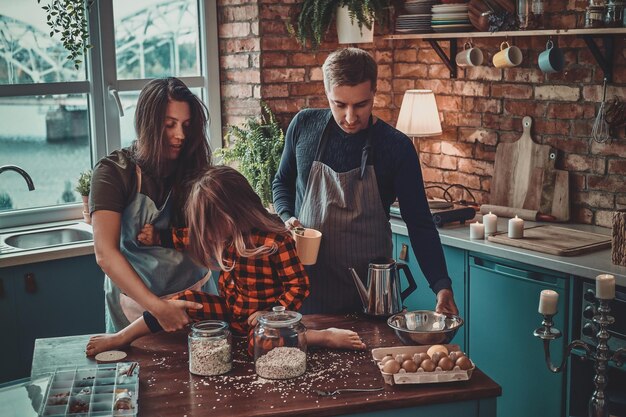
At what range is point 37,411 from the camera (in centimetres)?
184

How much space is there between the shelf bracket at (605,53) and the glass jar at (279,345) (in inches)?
83.6

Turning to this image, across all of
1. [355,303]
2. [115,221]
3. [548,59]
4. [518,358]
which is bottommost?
[518,358]

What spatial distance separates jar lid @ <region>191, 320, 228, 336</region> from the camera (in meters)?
2.09

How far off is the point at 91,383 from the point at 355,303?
1.01 metres

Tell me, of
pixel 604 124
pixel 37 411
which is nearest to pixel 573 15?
pixel 604 124

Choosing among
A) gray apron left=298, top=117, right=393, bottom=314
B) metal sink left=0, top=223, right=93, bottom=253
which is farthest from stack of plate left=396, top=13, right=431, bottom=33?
metal sink left=0, top=223, right=93, bottom=253

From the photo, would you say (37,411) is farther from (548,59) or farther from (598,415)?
(548,59)

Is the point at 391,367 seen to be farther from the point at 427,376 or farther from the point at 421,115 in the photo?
the point at 421,115

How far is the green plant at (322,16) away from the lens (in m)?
4.16

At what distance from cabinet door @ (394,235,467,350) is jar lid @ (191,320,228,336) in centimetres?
179

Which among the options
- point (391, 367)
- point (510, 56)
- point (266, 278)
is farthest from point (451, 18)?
point (391, 367)

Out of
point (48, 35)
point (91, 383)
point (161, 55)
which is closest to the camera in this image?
point (91, 383)

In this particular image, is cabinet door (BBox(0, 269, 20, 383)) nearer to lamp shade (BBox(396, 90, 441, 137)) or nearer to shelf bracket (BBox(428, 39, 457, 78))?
lamp shade (BBox(396, 90, 441, 137))

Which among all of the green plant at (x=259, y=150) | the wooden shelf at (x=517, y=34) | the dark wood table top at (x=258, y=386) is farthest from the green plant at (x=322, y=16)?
the dark wood table top at (x=258, y=386)
